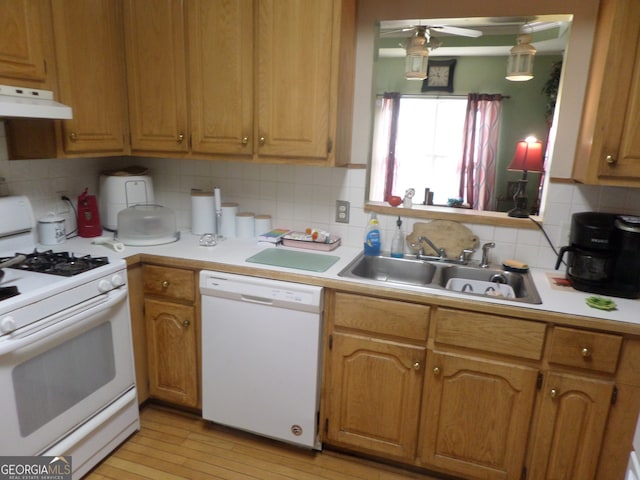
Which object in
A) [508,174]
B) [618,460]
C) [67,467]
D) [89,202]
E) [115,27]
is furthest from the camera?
[508,174]

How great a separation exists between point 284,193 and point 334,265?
0.66 meters

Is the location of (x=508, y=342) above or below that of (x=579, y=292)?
below

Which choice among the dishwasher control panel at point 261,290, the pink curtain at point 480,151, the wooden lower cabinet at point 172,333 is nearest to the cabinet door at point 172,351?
the wooden lower cabinet at point 172,333

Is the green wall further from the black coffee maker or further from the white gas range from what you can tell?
the white gas range

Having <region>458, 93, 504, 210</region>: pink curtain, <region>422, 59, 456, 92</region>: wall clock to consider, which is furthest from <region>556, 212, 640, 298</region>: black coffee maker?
<region>422, 59, 456, 92</region>: wall clock

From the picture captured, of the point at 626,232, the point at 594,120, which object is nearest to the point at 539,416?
the point at 626,232

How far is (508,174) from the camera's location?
5426 millimetres

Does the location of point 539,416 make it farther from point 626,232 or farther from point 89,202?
point 89,202

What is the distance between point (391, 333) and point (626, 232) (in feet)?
3.27

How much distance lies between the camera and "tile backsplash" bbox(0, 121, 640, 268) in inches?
79.9

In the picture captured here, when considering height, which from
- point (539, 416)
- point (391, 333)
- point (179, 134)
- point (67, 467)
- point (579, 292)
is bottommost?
point (67, 467)

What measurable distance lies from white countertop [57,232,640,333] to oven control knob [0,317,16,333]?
2.13 feet

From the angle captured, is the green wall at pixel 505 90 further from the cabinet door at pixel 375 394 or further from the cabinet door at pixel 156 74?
the cabinet door at pixel 375 394

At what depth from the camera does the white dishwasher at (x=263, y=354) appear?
1871mm
